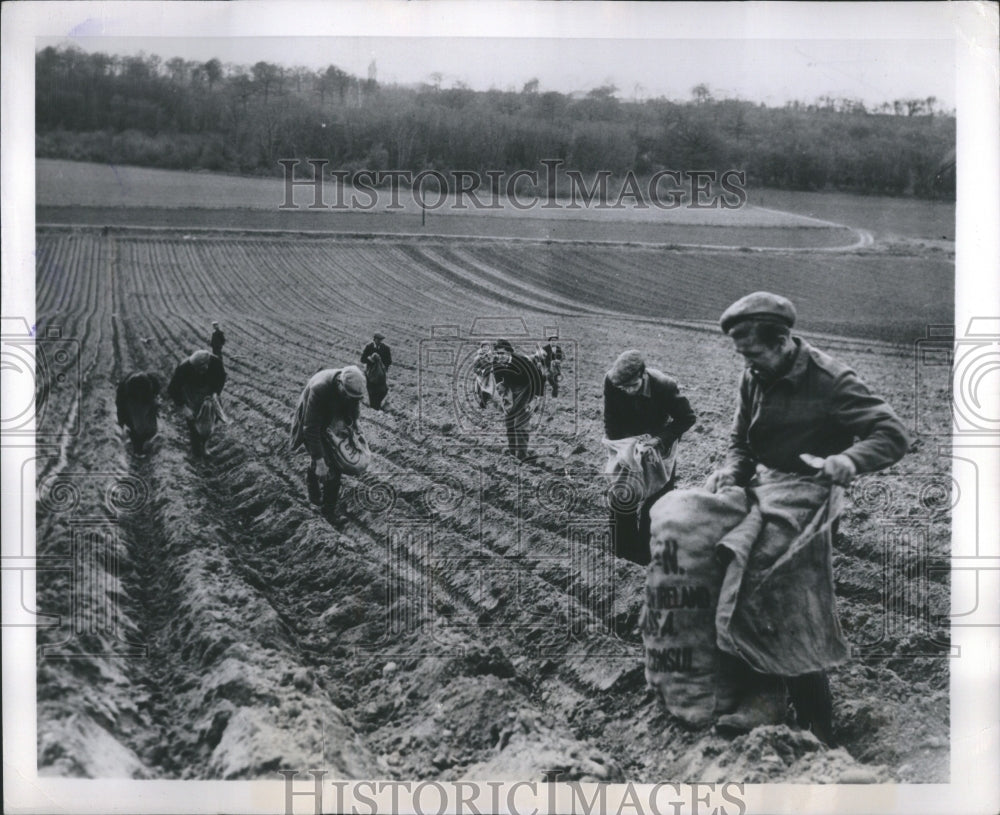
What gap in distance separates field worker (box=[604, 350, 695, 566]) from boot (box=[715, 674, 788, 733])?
704 mm

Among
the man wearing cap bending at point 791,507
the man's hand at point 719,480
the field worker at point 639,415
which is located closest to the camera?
the man wearing cap bending at point 791,507

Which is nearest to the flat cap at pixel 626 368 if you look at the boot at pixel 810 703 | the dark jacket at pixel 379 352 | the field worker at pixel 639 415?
the field worker at pixel 639 415

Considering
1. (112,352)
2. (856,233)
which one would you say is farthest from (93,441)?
(856,233)

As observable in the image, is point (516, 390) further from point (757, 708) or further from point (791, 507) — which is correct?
point (757, 708)

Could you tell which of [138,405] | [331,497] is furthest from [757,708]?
[138,405]

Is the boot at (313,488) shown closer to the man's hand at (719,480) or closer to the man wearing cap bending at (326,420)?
the man wearing cap bending at (326,420)

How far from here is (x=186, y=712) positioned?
4.62 meters

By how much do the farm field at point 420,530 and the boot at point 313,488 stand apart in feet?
0.20

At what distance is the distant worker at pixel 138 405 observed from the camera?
4910 mm

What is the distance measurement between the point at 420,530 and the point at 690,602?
3.84 feet

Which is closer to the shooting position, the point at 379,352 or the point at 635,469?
the point at 635,469

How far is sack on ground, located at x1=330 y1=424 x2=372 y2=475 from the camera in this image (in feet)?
16.2

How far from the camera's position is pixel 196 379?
4.91m

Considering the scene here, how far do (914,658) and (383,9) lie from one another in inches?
139
